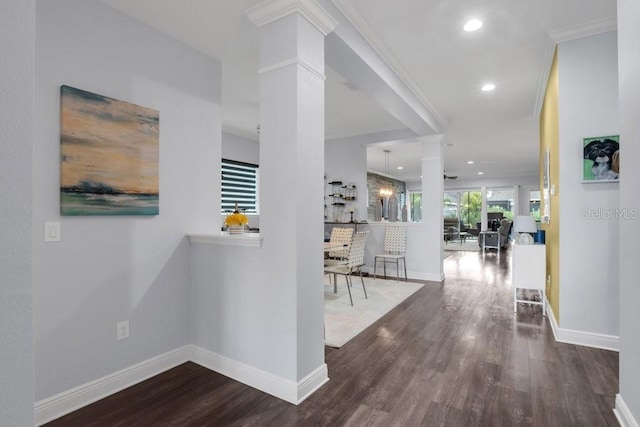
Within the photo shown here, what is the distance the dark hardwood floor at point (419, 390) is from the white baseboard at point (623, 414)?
51 millimetres

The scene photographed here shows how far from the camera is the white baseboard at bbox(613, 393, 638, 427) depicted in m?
→ 1.68

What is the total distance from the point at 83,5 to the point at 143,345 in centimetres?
230

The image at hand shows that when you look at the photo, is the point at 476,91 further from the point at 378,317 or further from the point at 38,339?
the point at 38,339

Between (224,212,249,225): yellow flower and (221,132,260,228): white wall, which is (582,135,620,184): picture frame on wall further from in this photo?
(221,132,260,228): white wall

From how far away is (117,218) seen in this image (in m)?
2.25

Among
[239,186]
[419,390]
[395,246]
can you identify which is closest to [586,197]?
[419,390]

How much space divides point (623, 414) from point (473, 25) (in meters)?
2.78

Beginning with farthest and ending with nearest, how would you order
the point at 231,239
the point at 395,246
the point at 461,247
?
the point at 461,247 < the point at 395,246 < the point at 231,239

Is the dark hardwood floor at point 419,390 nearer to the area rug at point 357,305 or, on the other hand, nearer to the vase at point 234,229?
the area rug at point 357,305

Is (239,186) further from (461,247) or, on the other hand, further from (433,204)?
(461,247)

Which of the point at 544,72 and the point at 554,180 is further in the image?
the point at 544,72

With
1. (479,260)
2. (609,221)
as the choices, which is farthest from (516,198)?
(609,221)

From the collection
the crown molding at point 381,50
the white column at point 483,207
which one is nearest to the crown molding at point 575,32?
the crown molding at point 381,50

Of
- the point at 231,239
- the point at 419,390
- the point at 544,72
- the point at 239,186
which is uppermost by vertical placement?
the point at 544,72
